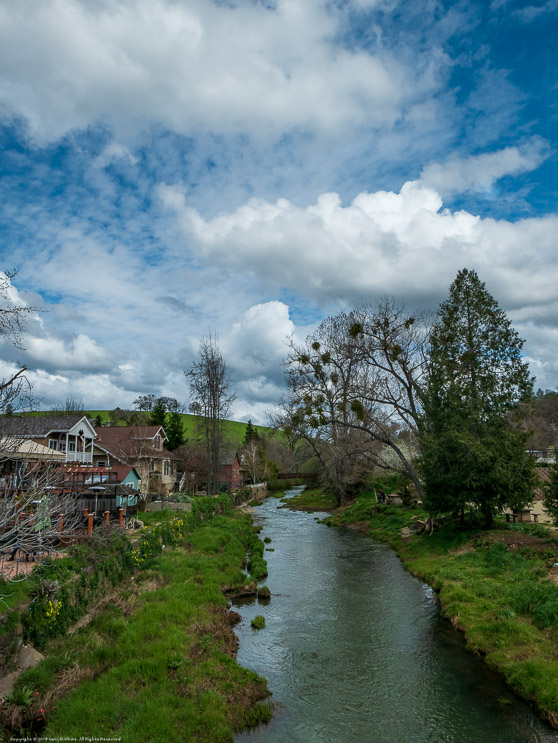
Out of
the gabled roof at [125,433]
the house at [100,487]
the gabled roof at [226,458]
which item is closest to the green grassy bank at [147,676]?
the house at [100,487]

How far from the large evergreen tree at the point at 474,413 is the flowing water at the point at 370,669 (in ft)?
15.1

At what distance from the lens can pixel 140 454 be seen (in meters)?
40.4

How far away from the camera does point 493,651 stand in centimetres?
1191

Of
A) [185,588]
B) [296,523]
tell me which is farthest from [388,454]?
[185,588]

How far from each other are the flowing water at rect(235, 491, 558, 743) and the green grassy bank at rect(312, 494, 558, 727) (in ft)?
1.49

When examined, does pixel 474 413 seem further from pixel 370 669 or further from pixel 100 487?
pixel 100 487

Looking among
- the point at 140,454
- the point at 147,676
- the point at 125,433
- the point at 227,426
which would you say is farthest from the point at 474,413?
the point at 227,426

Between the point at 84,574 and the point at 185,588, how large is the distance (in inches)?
149

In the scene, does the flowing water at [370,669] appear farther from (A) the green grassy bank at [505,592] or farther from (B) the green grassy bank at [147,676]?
(B) the green grassy bank at [147,676]

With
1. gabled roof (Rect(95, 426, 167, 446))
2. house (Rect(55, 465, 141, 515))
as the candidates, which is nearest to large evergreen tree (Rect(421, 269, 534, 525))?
house (Rect(55, 465, 141, 515))

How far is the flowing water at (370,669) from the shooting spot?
9.00 m

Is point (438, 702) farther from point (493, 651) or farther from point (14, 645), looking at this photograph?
point (14, 645)

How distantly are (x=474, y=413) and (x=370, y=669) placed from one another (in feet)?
41.4

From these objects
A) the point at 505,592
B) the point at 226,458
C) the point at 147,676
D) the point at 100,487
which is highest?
the point at 226,458
